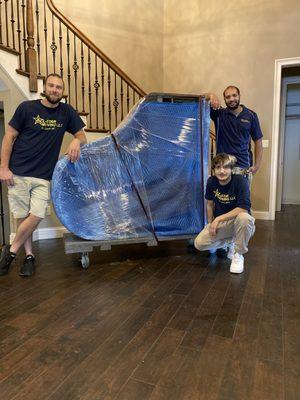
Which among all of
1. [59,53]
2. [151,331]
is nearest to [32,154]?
[151,331]

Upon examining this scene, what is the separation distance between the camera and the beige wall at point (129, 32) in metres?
4.49

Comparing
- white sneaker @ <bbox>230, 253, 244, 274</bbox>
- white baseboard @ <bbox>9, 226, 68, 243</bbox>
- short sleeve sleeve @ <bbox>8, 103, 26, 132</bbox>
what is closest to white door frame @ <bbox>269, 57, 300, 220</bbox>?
white sneaker @ <bbox>230, 253, 244, 274</bbox>

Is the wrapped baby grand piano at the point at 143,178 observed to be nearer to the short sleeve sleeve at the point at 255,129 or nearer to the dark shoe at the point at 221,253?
the dark shoe at the point at 221,253

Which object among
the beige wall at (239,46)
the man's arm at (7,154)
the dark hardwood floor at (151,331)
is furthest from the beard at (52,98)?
the beige wall at (239,46)

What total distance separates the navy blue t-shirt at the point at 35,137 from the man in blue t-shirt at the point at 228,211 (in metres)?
1.21

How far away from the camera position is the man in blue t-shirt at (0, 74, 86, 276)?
2266 millimetres

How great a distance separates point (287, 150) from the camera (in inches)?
241

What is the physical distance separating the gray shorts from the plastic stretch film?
0.14 metres

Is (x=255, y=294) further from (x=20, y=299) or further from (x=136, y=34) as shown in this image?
(x=136, y=34)

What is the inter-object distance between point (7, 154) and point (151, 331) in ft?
5.21

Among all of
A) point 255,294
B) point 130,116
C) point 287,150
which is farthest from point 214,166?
point 287,150

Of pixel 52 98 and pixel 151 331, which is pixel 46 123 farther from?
pixel 151 331

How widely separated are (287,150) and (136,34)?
3466 mm

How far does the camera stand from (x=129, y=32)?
4.96 m
